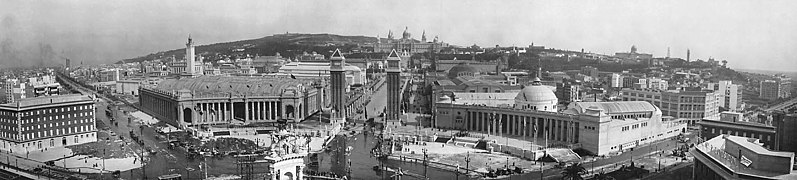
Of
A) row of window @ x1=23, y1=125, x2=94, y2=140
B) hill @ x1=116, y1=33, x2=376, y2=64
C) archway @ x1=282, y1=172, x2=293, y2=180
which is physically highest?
hill @ x1=116, y1=33, x2=376, y2=64

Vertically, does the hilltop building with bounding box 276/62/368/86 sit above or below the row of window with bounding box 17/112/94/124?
above

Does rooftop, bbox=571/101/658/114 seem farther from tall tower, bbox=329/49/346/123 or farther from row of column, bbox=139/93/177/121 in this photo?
row of column, bbox=139/93/177/121

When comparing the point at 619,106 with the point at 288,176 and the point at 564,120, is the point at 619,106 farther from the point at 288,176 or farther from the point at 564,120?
the point at 288,176

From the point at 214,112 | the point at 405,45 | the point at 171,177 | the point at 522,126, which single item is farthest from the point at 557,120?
the point at 405,45

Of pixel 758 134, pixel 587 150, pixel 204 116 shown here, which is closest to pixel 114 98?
pixel 204 116

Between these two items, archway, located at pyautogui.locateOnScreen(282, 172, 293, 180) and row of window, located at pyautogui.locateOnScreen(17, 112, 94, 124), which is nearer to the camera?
archway, located at pyautogui.locateOnScreen(282, 172, 293, 180)

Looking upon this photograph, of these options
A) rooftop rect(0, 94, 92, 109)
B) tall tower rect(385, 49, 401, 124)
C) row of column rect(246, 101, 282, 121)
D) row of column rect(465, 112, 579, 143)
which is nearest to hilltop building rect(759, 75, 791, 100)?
row of column rect(465, 112, 579, 143)
